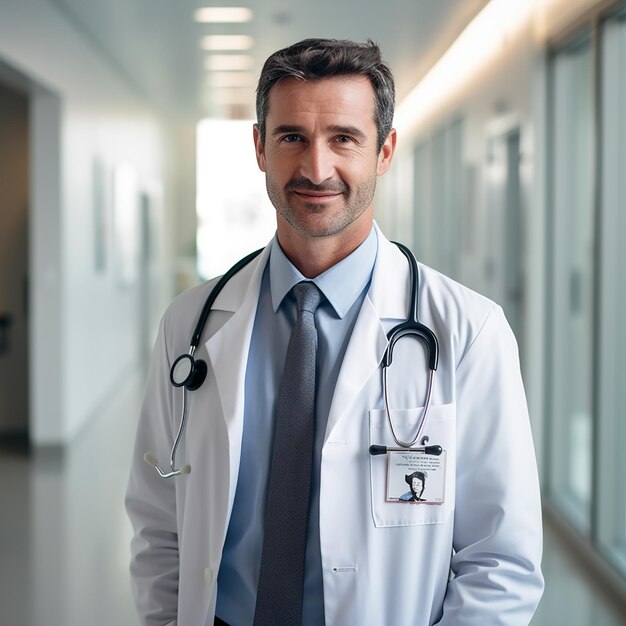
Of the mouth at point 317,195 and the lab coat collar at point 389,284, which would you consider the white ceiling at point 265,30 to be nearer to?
the lab coat collar at point 389,284

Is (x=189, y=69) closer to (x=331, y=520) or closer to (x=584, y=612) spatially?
(x=584, y=612)

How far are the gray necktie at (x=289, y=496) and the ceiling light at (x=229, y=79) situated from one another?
8.09 ft

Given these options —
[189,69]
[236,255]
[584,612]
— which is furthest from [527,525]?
[189,69]

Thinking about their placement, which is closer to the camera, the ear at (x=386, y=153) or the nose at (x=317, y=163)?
the nose at (x=317, y=163)

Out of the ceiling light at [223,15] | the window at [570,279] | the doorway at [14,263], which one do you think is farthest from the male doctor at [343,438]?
the doorway at [14,263]

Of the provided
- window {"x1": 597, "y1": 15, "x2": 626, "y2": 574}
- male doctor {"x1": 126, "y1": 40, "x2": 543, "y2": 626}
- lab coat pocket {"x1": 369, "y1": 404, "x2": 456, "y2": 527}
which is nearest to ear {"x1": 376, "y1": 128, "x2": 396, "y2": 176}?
male doctor {"x1": 126, "y1": 40, "x2": 543, "y2": 626}

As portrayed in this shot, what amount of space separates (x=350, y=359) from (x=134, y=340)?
17.4 feet

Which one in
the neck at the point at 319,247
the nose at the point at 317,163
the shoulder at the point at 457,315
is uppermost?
the nose at the point at 317,163

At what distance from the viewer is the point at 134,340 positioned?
6.36 m

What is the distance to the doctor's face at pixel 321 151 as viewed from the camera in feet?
3.88

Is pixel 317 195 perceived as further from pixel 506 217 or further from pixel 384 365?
pixel 506 217

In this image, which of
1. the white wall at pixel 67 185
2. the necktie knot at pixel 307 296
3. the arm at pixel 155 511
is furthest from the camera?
the white wall at pixel 67 185

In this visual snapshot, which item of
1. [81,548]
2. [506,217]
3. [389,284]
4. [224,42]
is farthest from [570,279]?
[389,284]

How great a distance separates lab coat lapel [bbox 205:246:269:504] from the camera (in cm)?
123
